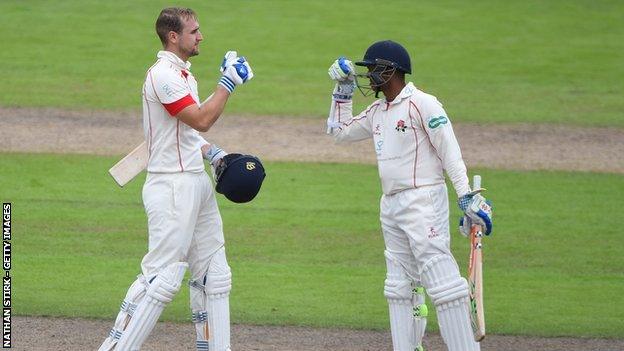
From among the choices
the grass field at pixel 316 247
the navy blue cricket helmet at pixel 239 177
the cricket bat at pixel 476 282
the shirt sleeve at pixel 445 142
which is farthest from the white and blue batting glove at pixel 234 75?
the grass field at pixel 316 247

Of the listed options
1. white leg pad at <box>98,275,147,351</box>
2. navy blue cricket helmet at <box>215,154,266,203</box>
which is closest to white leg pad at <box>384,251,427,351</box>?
navy blue cricket helmet at <box>215,154,266,203</box>

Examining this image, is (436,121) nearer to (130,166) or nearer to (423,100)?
(423,100)

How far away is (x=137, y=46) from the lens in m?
19.0

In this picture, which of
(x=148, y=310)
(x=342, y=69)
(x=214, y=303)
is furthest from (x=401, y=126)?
(x=148, y=310)

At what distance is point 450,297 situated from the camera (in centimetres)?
761

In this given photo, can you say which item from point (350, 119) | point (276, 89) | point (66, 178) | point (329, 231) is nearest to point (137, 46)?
point (276, 89)

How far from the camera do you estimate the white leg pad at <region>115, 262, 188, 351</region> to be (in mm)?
7559

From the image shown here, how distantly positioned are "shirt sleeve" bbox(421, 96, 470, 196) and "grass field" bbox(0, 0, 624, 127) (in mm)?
8727

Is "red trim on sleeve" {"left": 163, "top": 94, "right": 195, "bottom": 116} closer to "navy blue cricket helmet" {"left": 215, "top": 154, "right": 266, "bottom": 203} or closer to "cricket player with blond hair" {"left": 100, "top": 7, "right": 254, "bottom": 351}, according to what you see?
"cricket player with blond hair" {"left": 100, "top": 7, "right": 254, "bottom": 351}

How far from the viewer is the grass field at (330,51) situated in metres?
16.9

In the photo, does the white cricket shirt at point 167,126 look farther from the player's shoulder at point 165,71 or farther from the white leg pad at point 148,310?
the white leg pad at point 148,310

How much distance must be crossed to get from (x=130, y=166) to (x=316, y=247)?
12.3ft

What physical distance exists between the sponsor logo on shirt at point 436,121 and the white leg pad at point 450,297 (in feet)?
2.49

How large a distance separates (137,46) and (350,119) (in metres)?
11.3
